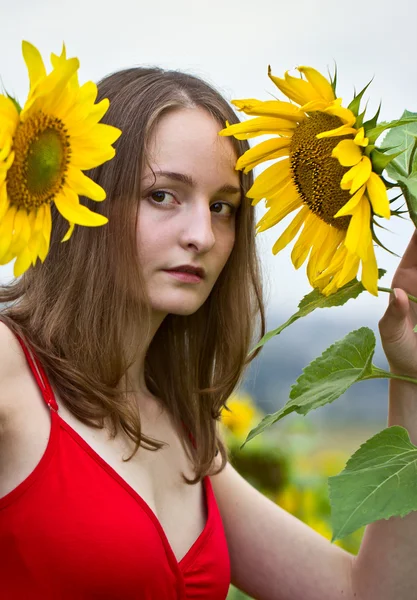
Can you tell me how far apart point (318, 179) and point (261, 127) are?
0.24 ft

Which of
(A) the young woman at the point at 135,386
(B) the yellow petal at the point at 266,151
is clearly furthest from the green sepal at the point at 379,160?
(A) the young woman at the point at 135,386

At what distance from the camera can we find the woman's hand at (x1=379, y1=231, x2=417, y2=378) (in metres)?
0.88

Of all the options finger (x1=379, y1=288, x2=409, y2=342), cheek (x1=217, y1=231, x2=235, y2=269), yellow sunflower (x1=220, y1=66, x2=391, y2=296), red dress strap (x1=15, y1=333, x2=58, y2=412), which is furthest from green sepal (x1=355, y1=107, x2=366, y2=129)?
red dress strap (x1=15, y1=333, x2=58, y2=412)

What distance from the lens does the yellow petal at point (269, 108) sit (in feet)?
2.41

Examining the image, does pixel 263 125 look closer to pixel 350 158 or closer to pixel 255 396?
pixel 350 158

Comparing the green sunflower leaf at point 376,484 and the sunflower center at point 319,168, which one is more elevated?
the sunflower center at point 319,168

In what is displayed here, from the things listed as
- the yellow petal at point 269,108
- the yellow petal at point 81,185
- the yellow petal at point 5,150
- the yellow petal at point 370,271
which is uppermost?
the yellow petal at point 269,108

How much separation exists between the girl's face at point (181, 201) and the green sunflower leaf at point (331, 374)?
0.28 m

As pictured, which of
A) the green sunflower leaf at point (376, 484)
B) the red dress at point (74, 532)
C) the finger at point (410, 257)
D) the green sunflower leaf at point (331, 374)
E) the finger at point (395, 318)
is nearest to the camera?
the green sunflower leaf at point (376, 484)

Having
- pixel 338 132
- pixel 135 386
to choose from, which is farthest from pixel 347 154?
pixel 135 386

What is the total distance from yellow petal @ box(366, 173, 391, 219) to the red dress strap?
655 millimetres

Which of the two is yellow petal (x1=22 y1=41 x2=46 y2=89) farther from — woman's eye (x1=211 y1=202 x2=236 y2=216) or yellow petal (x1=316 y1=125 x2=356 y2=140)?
woman's eye (x1=211 y1=202 x2=236 y2=216)

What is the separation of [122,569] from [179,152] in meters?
0.56

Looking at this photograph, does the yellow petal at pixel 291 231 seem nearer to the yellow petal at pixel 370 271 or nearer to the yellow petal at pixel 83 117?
the yellow petal at pixel 370 271
